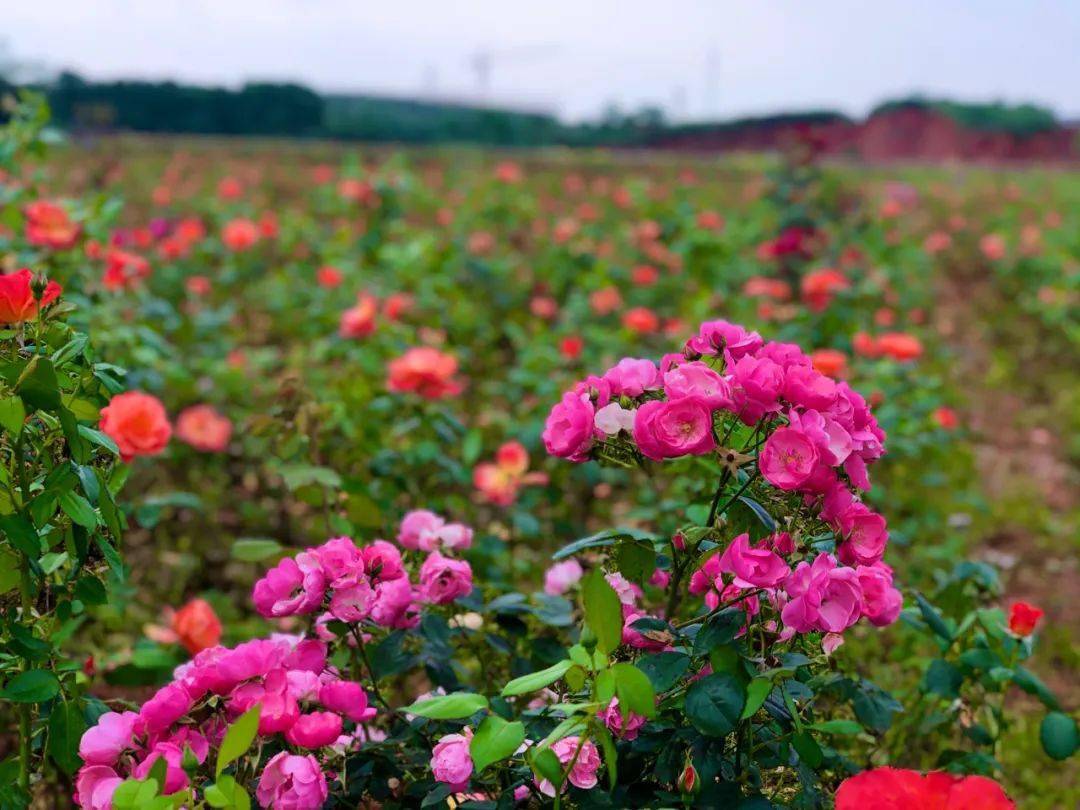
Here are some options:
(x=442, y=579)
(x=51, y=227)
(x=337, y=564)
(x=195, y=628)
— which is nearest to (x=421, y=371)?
(x=195, y=628)

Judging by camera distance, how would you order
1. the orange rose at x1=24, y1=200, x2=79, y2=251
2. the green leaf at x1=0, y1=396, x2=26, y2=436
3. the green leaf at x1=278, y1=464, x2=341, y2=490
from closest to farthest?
the green leaf at x1=0, y1=396, x2=26, y2=436 < the green leaf at x1=278, y1=464, x2=341, y2=490 < the orange rose at x1=24, y1=200, x2=79, y2=251

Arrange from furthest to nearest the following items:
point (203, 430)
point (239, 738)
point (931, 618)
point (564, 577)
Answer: point (203, 430) < point (564, 577) < point (931, 618) < point (239, 738)

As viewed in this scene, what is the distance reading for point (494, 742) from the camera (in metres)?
0.86

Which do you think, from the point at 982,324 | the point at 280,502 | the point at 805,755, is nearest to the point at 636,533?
the point at 805,755

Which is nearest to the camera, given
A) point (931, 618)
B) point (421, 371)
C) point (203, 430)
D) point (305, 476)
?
point (931, 618)

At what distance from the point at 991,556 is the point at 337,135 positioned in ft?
48.2

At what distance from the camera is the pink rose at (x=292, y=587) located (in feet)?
3.40

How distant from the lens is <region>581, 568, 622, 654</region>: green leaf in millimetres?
866

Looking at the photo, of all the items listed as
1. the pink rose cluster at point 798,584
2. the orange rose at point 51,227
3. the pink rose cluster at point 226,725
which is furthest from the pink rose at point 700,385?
the orange rose at point 51,227

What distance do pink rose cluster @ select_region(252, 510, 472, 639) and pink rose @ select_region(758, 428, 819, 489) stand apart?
410 millimetres

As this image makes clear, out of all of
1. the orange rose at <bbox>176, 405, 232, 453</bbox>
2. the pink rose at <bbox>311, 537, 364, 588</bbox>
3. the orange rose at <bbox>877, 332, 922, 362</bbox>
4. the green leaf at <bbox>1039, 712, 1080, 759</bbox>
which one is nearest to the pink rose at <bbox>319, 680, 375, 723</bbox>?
the pink rose at <bbox>311, 537, 364, 588</bbox>

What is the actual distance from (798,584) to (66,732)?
0.81 meters

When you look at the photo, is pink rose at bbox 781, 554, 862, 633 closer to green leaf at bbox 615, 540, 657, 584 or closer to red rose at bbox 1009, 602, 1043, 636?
green leaf at bbox 615, 540, 657, 584

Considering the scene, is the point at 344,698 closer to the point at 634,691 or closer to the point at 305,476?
the point at 634,691
